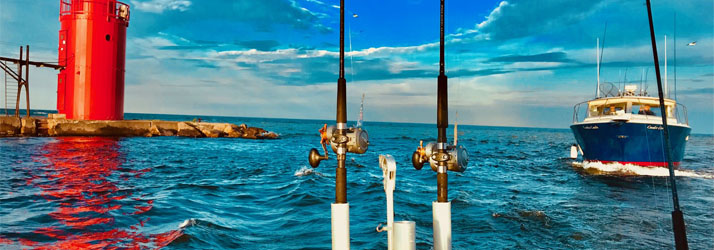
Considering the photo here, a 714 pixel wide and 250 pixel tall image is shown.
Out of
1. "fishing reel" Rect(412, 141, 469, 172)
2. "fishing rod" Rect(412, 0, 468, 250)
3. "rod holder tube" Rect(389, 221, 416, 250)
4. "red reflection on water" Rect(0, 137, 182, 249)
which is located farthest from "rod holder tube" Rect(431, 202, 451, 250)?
"red reflection on water" Rect(0, 137, 182, 249)

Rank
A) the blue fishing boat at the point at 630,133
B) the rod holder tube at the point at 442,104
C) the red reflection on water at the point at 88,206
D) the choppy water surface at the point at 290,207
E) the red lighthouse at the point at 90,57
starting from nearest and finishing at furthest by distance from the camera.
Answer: the rod holder tube at the point at 442,104
the red reflection on water at the point at 88,206
the choppy water surface at the point at 290,207
the blue fishing boat at the point at 630,133
the red lighthouse at the point at 90,57

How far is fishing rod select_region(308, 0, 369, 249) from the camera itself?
4.86 metres

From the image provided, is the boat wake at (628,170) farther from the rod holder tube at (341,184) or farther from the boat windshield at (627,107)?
the rod holder tube at (341,184)

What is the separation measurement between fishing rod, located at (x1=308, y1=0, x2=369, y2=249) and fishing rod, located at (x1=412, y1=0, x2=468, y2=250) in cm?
85

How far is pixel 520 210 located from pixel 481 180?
8.32 meters

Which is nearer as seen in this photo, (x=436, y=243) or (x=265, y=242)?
(x=436, y=243)

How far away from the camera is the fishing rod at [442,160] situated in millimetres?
5125

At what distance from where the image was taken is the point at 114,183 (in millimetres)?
16484

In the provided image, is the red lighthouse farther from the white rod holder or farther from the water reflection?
the white rod holder

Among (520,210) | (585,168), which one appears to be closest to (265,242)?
(520,210)

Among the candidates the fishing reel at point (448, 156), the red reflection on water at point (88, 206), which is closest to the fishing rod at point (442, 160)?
the fishing reel at point (448, 156)

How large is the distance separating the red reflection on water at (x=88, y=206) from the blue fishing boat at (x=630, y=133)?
81.4ft

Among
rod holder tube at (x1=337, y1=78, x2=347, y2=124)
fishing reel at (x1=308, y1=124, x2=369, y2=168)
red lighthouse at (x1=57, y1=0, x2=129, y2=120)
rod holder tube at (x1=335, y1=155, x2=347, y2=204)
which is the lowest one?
rod holder tube at (x1=335, y1=155, x2=347, y2=204)

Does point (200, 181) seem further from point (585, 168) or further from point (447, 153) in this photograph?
point (585, 168)
